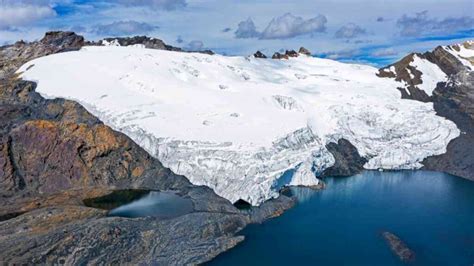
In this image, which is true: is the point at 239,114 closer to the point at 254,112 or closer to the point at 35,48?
the point at 254,112

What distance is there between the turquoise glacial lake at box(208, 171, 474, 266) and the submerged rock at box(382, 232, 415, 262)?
39 cm

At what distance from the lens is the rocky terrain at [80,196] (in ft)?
126

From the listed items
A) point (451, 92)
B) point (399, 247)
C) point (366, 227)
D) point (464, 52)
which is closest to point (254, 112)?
point (366, 227)

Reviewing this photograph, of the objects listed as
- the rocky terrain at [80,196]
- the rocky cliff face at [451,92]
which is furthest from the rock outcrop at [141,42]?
the rocky cliff face at [451,92]

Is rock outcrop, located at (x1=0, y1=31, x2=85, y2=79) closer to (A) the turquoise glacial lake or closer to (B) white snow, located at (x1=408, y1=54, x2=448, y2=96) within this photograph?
(A) the turquoise glacial lake

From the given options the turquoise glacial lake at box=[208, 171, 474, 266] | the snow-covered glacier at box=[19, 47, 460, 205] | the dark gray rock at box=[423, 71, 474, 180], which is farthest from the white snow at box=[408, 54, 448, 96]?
the turquoise glacial lake at box=[208, 171, 474, 266]

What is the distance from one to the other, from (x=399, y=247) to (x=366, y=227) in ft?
15.6

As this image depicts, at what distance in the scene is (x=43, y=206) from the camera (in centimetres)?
4859

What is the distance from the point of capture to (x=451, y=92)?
8075cm

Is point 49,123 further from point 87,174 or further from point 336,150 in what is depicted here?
point 336,150

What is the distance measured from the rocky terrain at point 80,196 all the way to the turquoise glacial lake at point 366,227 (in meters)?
2.34

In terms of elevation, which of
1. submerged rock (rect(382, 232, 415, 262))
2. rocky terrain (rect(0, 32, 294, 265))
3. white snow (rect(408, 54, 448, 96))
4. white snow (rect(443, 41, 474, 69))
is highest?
white snow (rect(443, 41, 474, 69))

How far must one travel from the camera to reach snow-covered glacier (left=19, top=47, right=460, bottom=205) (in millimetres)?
55500

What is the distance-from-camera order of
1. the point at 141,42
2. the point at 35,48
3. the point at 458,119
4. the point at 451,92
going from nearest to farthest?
the point at 458,119
the point at 451,92
the point at 35,48
the point at 141,42
